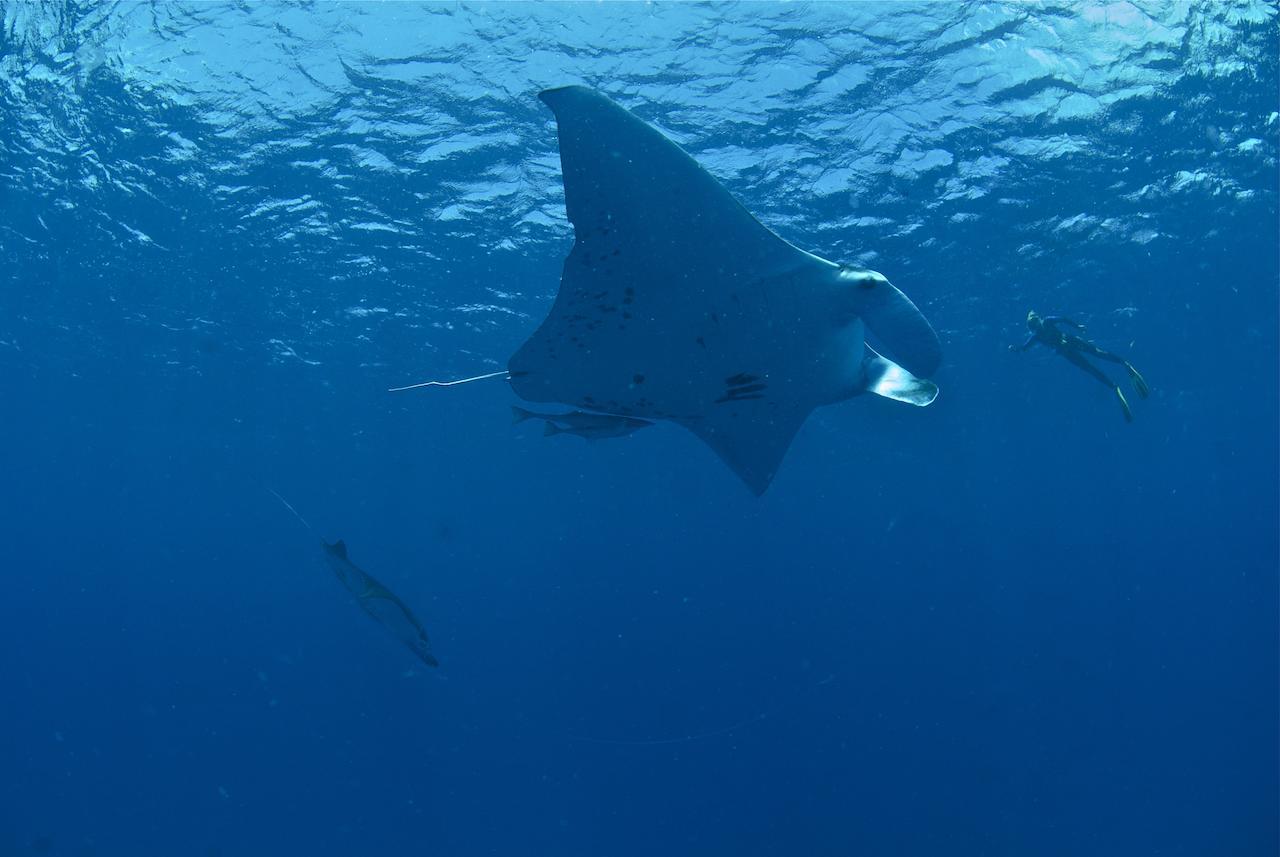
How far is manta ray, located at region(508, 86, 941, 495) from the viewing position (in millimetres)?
3863

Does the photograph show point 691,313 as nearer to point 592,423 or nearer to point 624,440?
point 592,423

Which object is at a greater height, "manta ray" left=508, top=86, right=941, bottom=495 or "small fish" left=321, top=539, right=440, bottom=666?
"manta ray" left=508, top=86, right=941, bottom=495

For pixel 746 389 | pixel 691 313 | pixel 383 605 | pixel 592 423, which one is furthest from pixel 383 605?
pixel 691 313

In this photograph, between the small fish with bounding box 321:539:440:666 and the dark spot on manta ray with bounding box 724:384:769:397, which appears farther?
the small fish with bounding box 321:539:440:666

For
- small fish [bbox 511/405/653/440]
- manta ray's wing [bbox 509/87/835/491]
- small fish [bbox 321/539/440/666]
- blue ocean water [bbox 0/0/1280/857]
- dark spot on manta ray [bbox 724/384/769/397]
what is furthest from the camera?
blue ocean water [bbox 0/0/1280/857]

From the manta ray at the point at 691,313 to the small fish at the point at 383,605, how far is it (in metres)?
2.65

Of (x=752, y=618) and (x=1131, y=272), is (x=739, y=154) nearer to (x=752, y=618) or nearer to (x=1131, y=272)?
(x=1131, y=272)

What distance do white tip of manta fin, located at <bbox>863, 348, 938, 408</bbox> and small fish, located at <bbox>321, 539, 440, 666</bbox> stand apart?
425 centimetres

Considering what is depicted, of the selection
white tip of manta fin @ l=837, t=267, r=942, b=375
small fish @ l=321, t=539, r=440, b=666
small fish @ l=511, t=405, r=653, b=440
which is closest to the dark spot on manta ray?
small fish @ l=511, t=405, r=653, b=440

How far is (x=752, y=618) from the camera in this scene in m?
70.4

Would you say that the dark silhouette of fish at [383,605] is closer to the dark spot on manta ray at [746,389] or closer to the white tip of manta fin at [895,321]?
the dark spot on manta ray at [746,389]

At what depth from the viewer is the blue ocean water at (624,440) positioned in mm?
12086

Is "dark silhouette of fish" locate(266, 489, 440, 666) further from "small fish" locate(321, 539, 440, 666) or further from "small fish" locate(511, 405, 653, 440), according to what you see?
"small fish" locate(511, 405, 653, 440)

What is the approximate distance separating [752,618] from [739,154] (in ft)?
202
